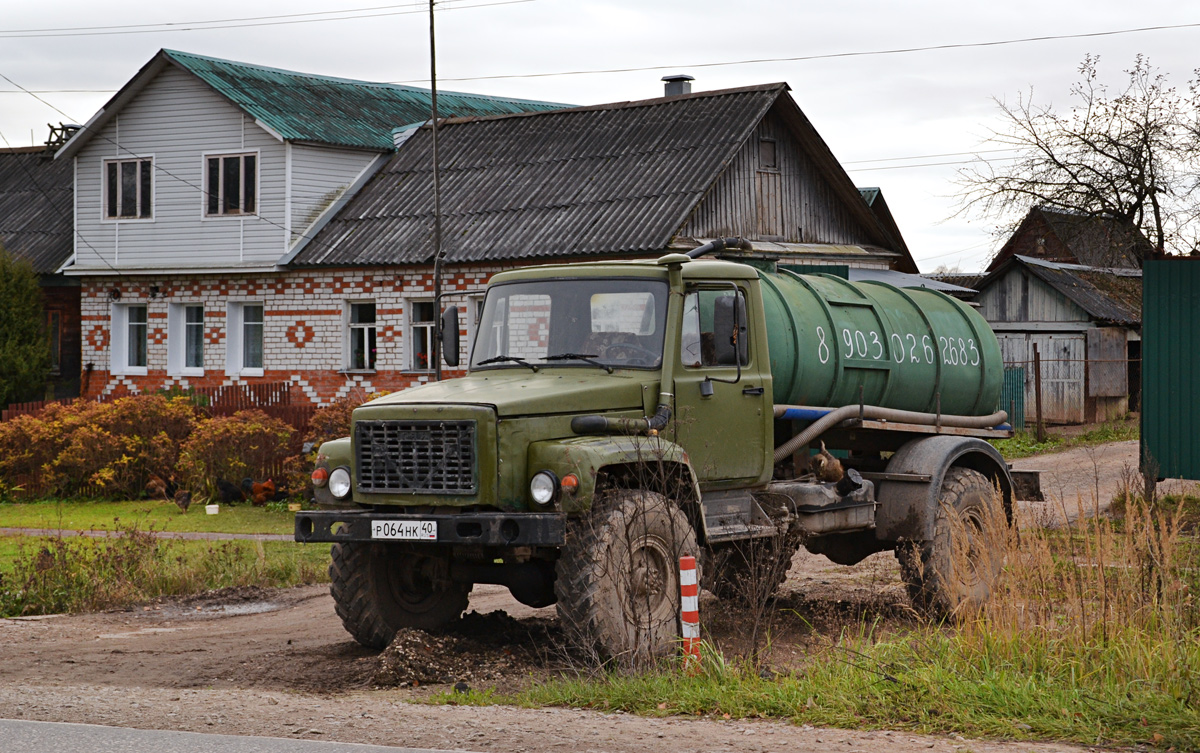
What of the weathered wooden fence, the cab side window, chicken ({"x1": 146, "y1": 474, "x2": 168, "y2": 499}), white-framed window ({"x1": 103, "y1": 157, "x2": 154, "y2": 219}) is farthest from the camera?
white-framed window ({"x1": 103, "y1": 157, "x2": 154, "y2": 219})

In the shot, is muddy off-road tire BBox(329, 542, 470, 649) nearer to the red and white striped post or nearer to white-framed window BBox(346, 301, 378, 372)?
the red and white striped post

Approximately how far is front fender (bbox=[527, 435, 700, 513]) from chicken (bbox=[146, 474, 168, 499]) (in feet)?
44.2

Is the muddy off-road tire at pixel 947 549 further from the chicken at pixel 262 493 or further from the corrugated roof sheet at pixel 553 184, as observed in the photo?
the corrugated roof sheet at pixel 553 184

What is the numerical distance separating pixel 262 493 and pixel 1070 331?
69.3 ft

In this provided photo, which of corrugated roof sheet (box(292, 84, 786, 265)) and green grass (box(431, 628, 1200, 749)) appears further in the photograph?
corrugated roof sheet (box(292, 84, 786, 265))

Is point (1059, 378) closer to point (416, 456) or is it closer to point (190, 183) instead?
point (190, 183)

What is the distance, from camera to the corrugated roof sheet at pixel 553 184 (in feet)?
80.0

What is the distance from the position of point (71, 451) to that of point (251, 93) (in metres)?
11.0

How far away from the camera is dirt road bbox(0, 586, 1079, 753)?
21.6 feet

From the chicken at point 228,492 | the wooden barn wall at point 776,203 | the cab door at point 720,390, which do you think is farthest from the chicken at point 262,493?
the cab door at point 720,390

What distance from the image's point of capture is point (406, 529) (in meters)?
8.31

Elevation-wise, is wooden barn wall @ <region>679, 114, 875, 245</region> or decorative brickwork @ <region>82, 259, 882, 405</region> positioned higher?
wooden barn wall @ <region>679, 114, 875, 245</region>

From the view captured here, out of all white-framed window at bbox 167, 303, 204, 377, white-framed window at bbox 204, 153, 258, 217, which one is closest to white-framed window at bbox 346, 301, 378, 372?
white-framed window at bbox 204, 153, 258, 217

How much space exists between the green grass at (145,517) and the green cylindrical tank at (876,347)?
8710 mm
